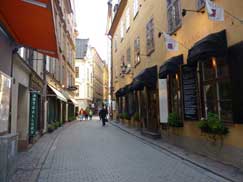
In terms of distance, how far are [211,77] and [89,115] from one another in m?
39.5

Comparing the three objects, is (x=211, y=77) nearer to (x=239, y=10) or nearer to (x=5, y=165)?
(x=239, y=10)

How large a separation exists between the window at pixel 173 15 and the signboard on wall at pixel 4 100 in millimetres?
6787

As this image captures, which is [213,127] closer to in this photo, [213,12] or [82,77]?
[213,12]

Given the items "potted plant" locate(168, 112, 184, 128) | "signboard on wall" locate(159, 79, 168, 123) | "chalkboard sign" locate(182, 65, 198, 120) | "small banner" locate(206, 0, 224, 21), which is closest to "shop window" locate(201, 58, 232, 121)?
"chalkboard sign" locate(182, 65, 198, 120)

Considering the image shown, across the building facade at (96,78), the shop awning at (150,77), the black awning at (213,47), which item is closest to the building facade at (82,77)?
the building facade at (96,78)

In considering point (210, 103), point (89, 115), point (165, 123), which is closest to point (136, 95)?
point (165, 123)

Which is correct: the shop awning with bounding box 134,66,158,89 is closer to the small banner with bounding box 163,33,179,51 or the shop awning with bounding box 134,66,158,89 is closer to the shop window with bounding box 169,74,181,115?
the shop window with bounding box 169,74,181,115

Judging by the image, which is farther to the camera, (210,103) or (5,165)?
(210,103)

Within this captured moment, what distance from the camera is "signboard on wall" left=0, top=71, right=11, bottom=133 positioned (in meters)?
7.13

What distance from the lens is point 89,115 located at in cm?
4712

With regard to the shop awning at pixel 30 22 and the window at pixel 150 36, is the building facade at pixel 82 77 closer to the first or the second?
the window at pixel 150 36

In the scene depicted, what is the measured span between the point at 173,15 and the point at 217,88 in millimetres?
4719

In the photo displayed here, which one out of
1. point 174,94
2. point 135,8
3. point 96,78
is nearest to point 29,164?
point 174,94

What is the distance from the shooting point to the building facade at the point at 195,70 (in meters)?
7.32
